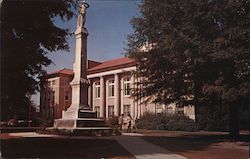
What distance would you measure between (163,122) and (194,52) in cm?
2403

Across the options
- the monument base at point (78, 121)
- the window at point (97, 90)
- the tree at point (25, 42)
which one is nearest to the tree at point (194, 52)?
the monument base at point (78, 121)

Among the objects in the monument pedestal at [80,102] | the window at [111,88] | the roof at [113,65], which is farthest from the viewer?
the window at [111,88]

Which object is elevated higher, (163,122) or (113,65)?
(113,65)

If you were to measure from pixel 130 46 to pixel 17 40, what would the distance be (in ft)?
30.9

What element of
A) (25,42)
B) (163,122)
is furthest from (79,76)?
(163,122)

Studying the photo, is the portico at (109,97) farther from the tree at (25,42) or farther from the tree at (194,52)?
the tree at (25,42)

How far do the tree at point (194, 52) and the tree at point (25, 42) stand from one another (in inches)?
203

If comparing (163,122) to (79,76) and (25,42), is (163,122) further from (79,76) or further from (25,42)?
(25,42)

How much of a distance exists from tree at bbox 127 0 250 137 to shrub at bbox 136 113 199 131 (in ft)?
42.6

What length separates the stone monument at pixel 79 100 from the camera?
2194 cm

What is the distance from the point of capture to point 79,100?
898 inches

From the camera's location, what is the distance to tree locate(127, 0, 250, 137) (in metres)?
13.4

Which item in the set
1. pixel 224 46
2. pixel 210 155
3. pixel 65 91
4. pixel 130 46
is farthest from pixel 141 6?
pixel 210 155

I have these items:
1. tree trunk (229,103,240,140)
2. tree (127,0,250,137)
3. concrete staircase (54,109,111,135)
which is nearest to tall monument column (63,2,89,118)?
concrete staircase (54,109,111,135)
